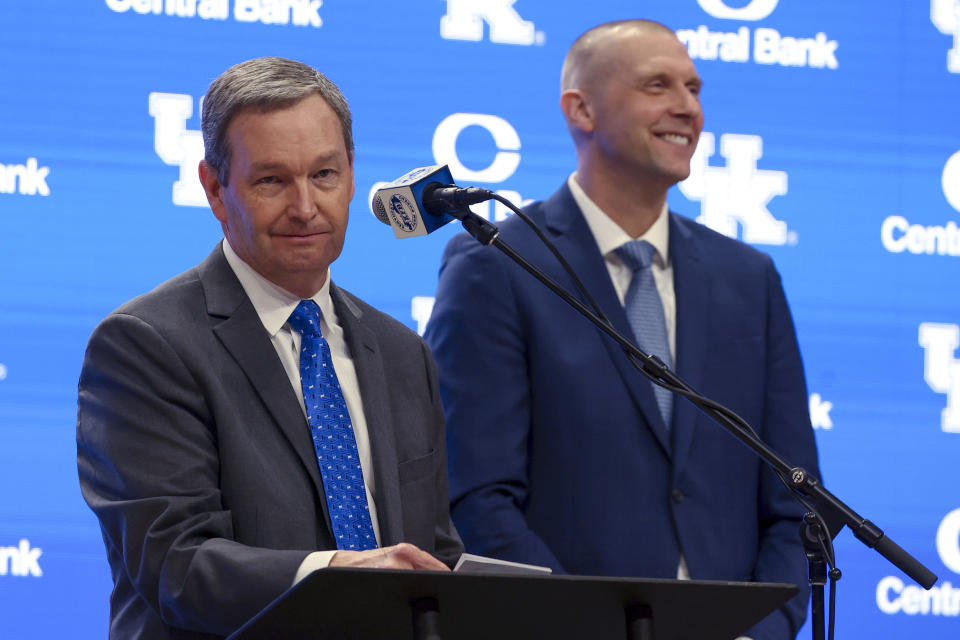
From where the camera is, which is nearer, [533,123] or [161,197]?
[161,197]

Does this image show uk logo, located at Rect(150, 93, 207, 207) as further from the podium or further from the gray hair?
the podium

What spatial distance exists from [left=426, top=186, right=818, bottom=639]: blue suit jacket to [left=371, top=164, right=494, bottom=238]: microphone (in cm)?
86

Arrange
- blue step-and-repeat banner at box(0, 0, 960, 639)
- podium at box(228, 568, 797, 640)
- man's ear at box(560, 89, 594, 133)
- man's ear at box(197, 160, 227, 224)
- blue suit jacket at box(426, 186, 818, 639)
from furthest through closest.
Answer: blue step-and-repeat banner at box(0, 0, 960, 639) < man's ear at box(560, 89, 594, 133) < blue suit jacket at box(426, 186, 818, 639) < man's ear at box(197, 160, 227, 224) < podium at box(228, 568, 797, 640)

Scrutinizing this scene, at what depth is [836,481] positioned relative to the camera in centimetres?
448

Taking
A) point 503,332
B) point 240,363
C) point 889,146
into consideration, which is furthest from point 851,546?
point 240,363

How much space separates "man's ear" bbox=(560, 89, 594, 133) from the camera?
12.1 ft

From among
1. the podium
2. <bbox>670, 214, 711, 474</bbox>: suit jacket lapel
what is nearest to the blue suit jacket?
<bbox>670, 214, 711, 474</bbox>: suit jacket lapel

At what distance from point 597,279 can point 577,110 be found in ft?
1.92

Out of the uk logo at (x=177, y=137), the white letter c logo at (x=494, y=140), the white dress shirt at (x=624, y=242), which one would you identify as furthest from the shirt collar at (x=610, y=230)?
the uk logo at (x=177, y=137)

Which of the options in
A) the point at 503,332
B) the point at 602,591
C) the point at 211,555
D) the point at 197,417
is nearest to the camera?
the point at 602,591

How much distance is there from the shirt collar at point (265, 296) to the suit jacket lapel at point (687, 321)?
110 centimetres

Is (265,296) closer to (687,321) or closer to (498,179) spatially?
(687,321)

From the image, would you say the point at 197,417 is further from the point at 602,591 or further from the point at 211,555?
the point at 602,591

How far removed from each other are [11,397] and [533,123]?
1.90 meters
